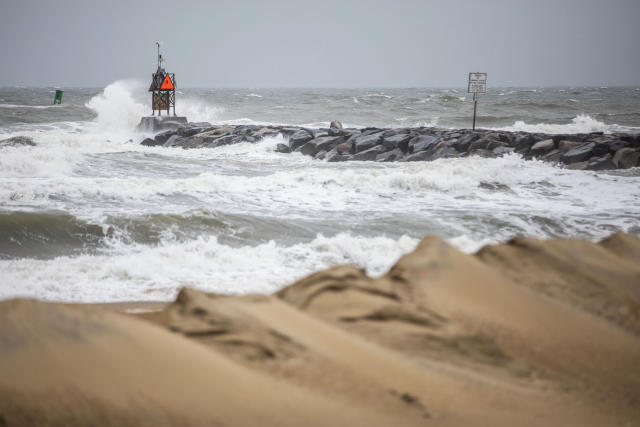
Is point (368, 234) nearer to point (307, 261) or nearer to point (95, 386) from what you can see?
point (307, 261)

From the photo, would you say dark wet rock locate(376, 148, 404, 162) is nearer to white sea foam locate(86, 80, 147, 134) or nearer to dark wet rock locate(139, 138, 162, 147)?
dark wet rock locate(139, 138, 162, 147)

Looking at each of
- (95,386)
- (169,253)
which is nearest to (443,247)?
(95,386)

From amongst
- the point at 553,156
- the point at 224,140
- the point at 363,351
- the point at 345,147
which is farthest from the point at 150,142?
the point at 363,351

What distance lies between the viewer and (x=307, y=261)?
5625mm

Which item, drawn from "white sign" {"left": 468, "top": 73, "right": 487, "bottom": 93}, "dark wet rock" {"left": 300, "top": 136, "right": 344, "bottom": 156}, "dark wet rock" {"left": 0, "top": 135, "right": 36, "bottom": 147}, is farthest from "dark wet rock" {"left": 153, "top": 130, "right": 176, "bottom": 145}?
"white sign" {"left": 468, "top": 73, "right": 487, "bottom": 93}

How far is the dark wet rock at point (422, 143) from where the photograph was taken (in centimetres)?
1570

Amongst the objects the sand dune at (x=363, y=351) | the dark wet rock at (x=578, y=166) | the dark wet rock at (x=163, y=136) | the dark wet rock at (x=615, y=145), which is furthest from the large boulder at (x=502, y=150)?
the sand dune at (x=363, y=351)

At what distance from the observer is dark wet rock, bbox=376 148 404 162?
15445mm

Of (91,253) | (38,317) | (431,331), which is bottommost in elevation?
(91,253)

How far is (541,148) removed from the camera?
14.8m

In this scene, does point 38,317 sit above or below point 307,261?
above

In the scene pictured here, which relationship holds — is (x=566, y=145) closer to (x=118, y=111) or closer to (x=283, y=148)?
(x=283, y=148)

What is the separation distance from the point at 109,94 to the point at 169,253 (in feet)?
68.2

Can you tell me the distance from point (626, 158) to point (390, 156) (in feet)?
19.5
